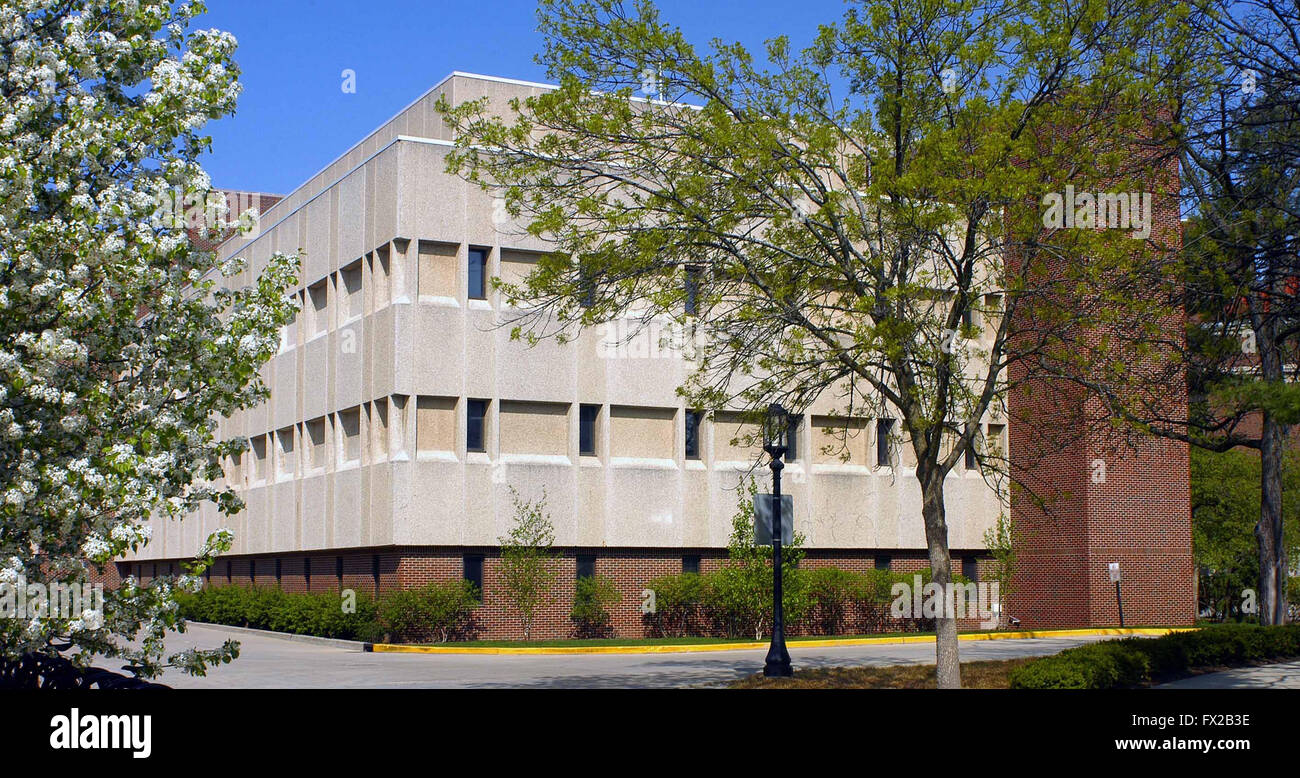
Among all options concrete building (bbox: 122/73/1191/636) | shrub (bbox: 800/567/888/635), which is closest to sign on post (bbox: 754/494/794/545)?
concrete building (bbox: 122/73/1191/636)

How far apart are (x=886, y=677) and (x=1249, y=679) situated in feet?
17.7

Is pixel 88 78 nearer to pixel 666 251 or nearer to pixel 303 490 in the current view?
pixel 666 251

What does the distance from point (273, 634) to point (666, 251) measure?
24.1m

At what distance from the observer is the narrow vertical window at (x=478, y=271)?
110ft

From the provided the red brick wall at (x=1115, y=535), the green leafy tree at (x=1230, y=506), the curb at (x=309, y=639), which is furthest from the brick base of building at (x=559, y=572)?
the green leafy tree at (x=1230, y=506)

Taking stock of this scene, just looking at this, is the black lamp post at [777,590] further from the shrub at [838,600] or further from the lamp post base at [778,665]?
the shrub at [838,600]

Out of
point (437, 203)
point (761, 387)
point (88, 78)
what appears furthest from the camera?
point (437, 203)

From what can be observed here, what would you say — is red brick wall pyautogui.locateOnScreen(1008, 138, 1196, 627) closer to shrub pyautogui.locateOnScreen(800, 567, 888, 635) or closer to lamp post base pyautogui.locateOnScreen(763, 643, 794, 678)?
shrub pyautogui.locateOnScreen(800, 567, 888, 635)

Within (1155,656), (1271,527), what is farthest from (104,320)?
(1271,527)

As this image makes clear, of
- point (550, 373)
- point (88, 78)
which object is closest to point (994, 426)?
point (550, 373)

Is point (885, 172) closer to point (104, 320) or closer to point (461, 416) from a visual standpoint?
point (104, 320)

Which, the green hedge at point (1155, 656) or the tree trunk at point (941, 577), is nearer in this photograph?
the green hedge at point (1155, 656)

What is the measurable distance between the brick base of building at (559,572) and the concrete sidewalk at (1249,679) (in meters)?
16.1

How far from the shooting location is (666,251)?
648 inches
